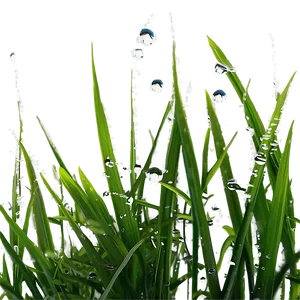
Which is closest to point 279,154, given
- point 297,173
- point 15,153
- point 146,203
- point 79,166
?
point 297,173

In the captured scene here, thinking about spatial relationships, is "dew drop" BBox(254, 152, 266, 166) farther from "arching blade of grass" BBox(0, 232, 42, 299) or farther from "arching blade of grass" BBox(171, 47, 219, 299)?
"arching blade of grass" BBox(0, 232, 42, 299)

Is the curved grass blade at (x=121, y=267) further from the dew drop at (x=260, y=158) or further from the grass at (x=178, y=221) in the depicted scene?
the dew drop at (x=260, y=158)

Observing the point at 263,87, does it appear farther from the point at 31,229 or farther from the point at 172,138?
the point at 31,229

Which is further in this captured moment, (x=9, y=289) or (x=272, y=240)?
(x=9, y=289)

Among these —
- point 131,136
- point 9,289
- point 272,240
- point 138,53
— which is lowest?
point 9,289

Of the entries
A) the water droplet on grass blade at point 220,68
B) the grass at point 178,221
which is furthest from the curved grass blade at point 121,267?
the water droplet on grass blade at point 220,68

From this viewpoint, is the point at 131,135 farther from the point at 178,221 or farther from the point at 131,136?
the point at 178,221

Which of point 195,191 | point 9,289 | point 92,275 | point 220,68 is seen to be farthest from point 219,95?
point 9,289
